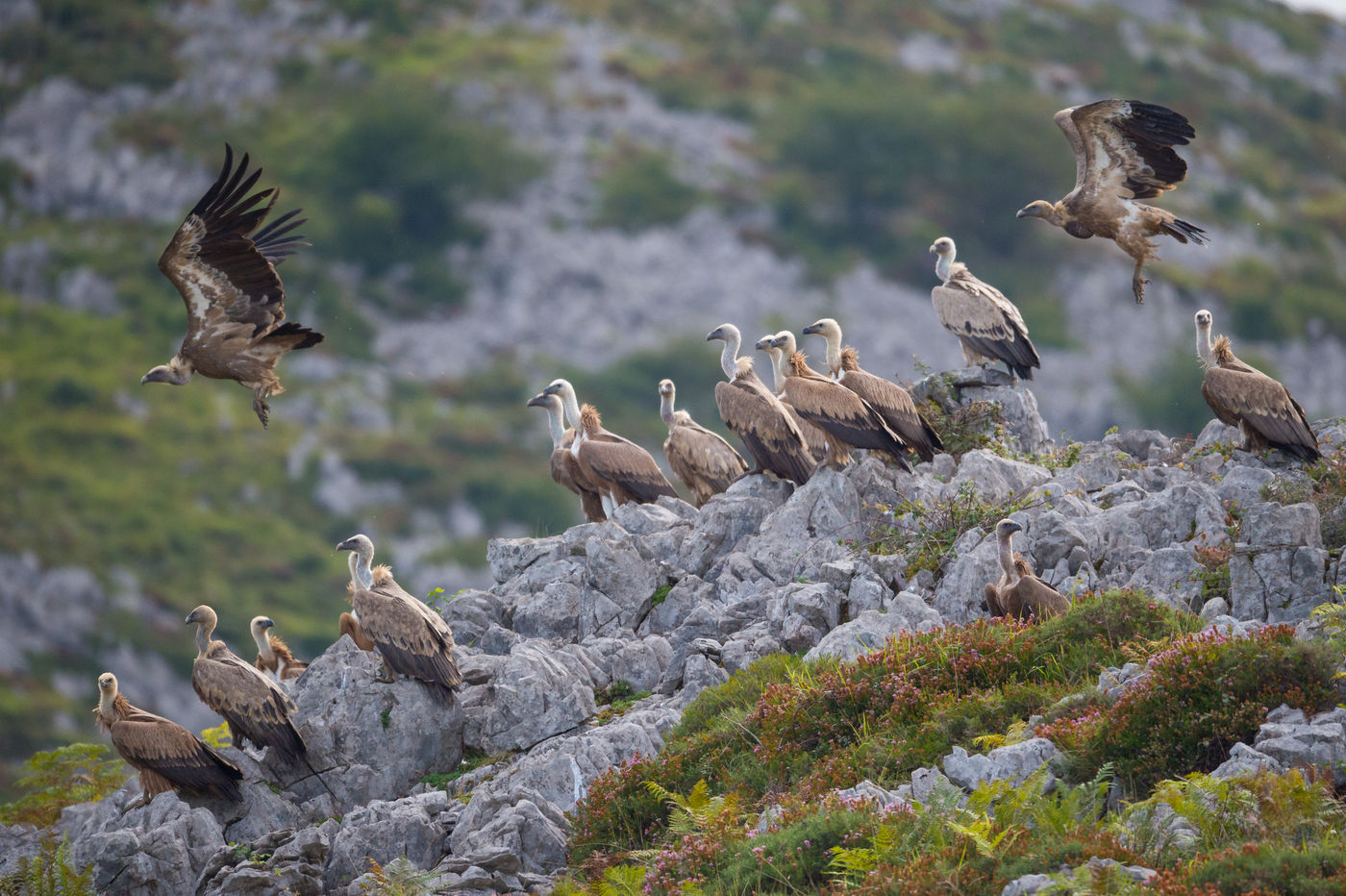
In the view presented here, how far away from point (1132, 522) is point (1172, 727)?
204 inches

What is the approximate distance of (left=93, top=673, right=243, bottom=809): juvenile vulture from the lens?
14.7 m

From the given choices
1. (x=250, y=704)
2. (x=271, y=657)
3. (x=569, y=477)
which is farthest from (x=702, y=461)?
(x=250, y=704)

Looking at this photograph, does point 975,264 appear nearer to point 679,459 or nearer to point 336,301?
point 336,301

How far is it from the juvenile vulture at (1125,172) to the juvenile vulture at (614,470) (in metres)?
6.16

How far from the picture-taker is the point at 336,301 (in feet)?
309

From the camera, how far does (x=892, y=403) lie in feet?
59.9

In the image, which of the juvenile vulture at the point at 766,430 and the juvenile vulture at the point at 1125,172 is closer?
the juvenile vulture at the point at 766,430

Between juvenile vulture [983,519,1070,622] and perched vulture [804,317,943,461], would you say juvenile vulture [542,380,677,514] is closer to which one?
perched vulture [804,317,943,461]

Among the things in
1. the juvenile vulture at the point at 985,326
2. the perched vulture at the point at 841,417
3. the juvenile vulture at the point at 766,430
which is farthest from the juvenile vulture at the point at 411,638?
the juvenile vulture at the point at 985,326

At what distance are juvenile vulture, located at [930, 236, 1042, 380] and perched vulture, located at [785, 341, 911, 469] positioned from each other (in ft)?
7.82

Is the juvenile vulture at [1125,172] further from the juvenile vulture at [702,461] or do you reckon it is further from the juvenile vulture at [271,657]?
the juvenile vulture at [271,657]

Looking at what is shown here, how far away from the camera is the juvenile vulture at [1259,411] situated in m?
16.9

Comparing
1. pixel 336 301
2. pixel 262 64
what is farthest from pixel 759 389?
pixel 262 64

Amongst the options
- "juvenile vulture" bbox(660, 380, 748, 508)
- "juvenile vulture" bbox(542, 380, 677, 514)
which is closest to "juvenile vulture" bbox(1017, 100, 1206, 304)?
"juvenile vulture" bbox(660, 380, 748, 508)
